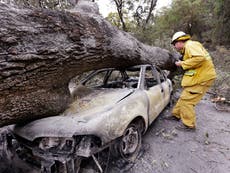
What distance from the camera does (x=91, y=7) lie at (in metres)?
3.49

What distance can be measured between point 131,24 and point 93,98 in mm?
14303

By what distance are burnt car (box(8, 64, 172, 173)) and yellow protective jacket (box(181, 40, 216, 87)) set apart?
102 centimetres

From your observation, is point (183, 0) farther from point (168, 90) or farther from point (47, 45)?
point (47, 45)

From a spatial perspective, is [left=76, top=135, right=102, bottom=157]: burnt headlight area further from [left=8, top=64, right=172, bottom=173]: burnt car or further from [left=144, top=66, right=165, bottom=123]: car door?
[left=144, top=66, right=165, bottom=123]: car door

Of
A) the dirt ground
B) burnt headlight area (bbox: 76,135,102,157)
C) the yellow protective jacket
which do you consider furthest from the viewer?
the yellow protective jacket

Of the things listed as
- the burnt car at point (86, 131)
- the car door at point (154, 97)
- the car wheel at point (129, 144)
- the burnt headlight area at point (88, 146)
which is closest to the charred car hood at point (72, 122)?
the burnt car at point (86, 131)

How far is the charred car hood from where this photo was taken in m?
2.05

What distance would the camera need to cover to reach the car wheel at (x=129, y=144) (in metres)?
2.48

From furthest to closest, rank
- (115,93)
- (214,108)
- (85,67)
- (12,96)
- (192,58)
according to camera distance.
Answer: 1. (214,108)
2. (192,58)
3. (115,93)
4. (85,67)
5. (12,96)

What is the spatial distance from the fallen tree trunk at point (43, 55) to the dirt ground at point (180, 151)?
88 centimetres

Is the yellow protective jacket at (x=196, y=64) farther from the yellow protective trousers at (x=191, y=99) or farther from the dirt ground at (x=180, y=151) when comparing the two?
the dirt ground at (x=180, y=151)

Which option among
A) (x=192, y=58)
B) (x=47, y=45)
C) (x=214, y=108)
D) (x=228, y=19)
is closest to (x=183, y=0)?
(x=228, y=19)

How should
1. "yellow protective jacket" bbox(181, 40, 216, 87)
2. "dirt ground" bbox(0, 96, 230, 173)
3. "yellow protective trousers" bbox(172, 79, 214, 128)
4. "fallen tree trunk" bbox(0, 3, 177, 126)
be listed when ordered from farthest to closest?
"yellow protective trousers" bbox(172, 79, 214, 128)
"yellow protective jacket" bbox(181, 40, 216, 87)
"dirt ground" bbox(0, 96, 230, 173)
"fallen tree trunk" bbox(0, 3, 177, 126)

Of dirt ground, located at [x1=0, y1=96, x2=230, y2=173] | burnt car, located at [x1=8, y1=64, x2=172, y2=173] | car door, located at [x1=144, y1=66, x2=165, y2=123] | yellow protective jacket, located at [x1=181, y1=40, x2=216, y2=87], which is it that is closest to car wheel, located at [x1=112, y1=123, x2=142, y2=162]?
burnt car, located at [x1=8, y1=64, x2=172, y2=173]
